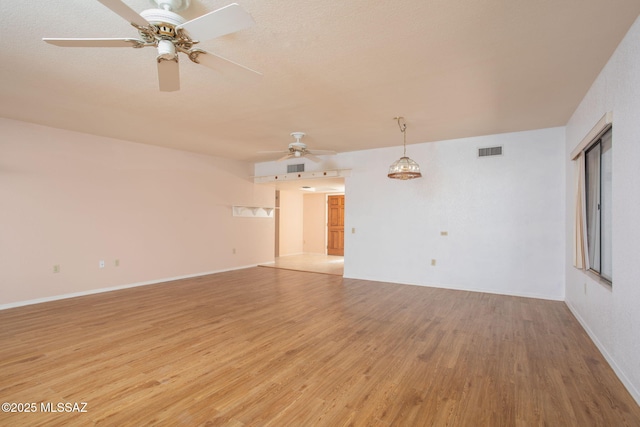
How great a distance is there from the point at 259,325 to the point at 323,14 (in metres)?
3.20

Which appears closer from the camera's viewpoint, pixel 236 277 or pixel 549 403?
pixel 549 403

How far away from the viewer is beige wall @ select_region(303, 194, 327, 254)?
10984 mm

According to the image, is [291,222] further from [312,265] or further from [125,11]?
[125,11]

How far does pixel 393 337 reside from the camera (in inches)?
129

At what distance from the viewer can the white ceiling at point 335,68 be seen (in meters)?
2.12

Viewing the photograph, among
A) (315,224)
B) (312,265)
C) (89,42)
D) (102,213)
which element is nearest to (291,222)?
(315,224)

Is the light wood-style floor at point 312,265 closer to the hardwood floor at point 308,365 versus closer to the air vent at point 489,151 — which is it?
the hardwood floor at point 308,365

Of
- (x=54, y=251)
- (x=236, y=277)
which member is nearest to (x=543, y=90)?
(x=236, y=277)

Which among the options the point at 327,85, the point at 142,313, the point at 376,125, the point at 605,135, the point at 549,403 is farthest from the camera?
the point at 376,125

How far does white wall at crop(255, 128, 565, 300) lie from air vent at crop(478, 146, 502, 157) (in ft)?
0.29

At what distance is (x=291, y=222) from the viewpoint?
1081 centimetres

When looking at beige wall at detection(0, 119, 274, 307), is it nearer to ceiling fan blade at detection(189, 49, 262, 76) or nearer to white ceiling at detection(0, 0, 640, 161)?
white ceiling at detection(0, 0, 640, 161)

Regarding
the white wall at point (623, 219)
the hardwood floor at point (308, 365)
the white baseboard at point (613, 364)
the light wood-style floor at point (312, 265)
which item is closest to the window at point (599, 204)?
the white wall at point (623, 219)

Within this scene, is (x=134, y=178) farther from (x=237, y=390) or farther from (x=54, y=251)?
(x=237, y=390)
